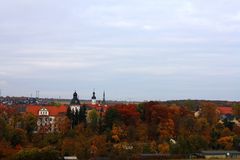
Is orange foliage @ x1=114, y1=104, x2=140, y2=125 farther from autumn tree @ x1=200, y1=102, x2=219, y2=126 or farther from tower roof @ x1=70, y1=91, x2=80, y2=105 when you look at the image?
tower roof @ x1=70, y1=91, x2=80, y2=105

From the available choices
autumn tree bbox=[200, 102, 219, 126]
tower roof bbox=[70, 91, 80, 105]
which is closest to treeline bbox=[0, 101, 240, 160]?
autumn tree bbox=[200, 102, 219, 126]

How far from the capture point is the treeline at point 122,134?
34344 mm

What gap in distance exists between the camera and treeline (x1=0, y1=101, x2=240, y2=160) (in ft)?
113

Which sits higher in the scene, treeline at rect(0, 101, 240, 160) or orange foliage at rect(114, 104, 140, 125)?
orange foliage at rect(114, 104, 140, 125)

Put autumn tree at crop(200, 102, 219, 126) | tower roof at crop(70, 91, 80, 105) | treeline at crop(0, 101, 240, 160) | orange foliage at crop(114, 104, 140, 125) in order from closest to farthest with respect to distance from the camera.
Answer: treeline at crop(0, 101, 240, 160) → orange foliage at crop(114, 104, 140, 125) → autumn tree at crop(200, 102, 219, 126) → tower roof at crop(70, 91, 80, 105)

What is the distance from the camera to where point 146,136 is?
4141cm

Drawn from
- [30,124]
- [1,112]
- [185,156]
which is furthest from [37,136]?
[185,156]

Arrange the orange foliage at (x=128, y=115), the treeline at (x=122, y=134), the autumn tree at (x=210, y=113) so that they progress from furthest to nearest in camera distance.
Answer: the autumn tree at (x=210, y=113) → the orange foliage at (x=128, y=115) → the treeline at (x=122, y=134)

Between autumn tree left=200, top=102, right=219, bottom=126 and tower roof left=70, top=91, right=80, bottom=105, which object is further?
tower roof left=70, top=91, right=80, bottom=105

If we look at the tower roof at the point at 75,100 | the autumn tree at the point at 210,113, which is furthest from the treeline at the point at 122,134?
the tower roof at the point at 75,100

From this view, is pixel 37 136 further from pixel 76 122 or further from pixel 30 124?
pixel 76 122

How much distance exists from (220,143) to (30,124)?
55.1ft

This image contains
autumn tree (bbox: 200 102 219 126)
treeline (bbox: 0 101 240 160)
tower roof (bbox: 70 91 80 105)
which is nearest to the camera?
treeline (bbox: 0 101 240 160)

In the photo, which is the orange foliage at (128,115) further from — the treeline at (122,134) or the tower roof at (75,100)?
the tower roof at (75,100)
